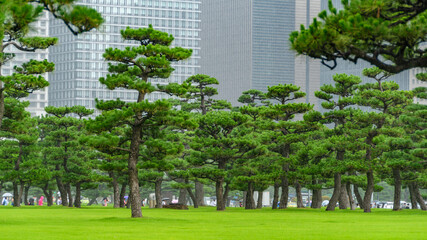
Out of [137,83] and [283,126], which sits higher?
[137,83]

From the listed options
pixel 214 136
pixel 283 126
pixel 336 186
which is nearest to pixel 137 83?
pixel 214 136

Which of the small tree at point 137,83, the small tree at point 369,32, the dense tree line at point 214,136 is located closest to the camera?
the small tree at point 369,32

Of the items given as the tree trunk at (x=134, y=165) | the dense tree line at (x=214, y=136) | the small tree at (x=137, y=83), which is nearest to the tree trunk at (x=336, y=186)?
the dense tree line at (x=214, y=136)

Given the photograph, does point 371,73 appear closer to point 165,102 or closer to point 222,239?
point 165,102

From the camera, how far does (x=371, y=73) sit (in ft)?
183

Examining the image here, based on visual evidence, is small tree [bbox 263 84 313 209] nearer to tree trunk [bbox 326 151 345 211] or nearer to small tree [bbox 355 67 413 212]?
tree trunk [bbox 326 151 345 211]

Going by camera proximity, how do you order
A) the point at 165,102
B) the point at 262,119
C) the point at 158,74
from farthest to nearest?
the point at 262,119 → the point at 158,74 → the point at 165,102

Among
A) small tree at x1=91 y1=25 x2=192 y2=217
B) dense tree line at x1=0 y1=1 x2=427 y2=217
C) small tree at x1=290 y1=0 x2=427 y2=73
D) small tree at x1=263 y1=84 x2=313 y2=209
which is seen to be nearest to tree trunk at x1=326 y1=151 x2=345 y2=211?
dense tree line at x1=0 y1=1 x2=427 y2=217

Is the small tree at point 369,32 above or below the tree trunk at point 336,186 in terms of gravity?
above

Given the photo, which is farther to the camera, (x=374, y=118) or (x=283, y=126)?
(x=283, y=126)

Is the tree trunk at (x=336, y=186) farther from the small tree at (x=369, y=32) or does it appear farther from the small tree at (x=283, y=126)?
the small tree at (x=369, y=32)

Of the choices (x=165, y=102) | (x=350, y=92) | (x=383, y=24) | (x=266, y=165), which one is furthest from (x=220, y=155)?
(x=383, y=24)

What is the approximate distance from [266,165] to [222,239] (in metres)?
37.0

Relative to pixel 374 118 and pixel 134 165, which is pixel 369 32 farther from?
pixel 374 118
